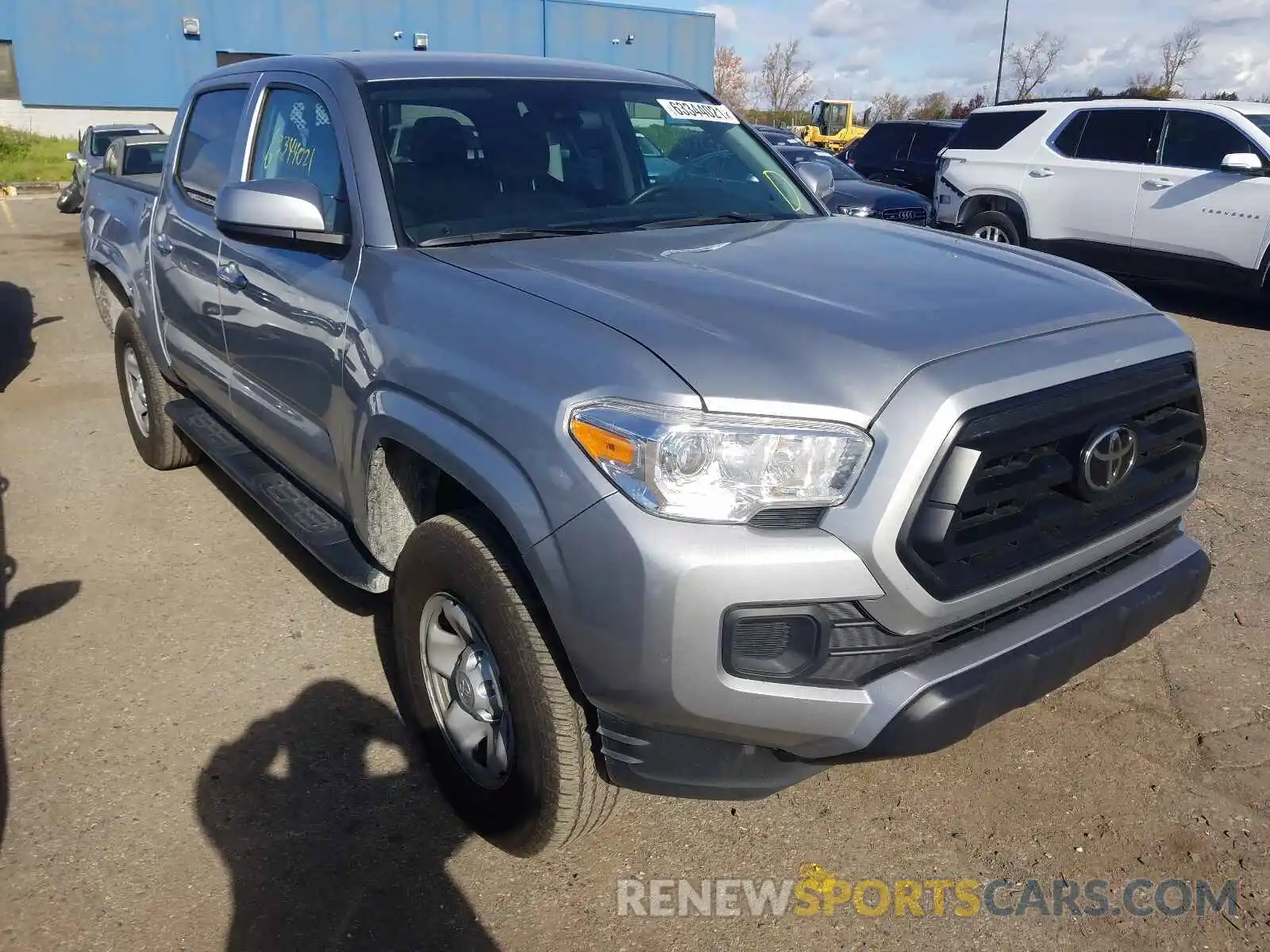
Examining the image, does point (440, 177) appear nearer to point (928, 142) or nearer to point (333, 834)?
point (333, 834)

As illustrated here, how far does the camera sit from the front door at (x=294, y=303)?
2.98 m

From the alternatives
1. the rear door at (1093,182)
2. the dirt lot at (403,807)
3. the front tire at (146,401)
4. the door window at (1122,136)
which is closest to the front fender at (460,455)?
the dirt lot at (403,807)

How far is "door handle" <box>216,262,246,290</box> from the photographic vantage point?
139 inches

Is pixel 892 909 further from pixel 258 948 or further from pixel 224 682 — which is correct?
pixel 224 682

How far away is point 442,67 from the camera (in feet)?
11.2

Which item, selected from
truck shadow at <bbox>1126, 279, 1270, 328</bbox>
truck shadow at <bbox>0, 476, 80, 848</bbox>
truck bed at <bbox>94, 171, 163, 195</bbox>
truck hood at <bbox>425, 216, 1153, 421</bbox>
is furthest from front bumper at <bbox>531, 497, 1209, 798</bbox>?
truck shadow at <bbox>1126, 279, 1270, 328</bbox>

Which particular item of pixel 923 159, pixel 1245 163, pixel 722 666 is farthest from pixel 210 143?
pixel 923 159

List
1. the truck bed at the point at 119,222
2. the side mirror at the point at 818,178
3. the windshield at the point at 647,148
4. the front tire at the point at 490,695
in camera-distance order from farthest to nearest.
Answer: the truck bed at the point at 119,222 → the side mirror at the point at 818,178 → the windshield at the point at 647,148 → the front tire at the point at 490,695

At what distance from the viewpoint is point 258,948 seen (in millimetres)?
2373

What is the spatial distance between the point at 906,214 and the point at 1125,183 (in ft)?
8.16

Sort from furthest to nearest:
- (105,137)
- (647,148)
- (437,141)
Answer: (105,137)
(647,148)
(437,141)

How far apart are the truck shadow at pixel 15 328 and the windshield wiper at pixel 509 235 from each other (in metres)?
5.63

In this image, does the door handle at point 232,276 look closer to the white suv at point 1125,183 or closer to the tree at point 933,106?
the white suv at point 1125,183

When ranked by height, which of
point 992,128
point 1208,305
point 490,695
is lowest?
point 1208,305
